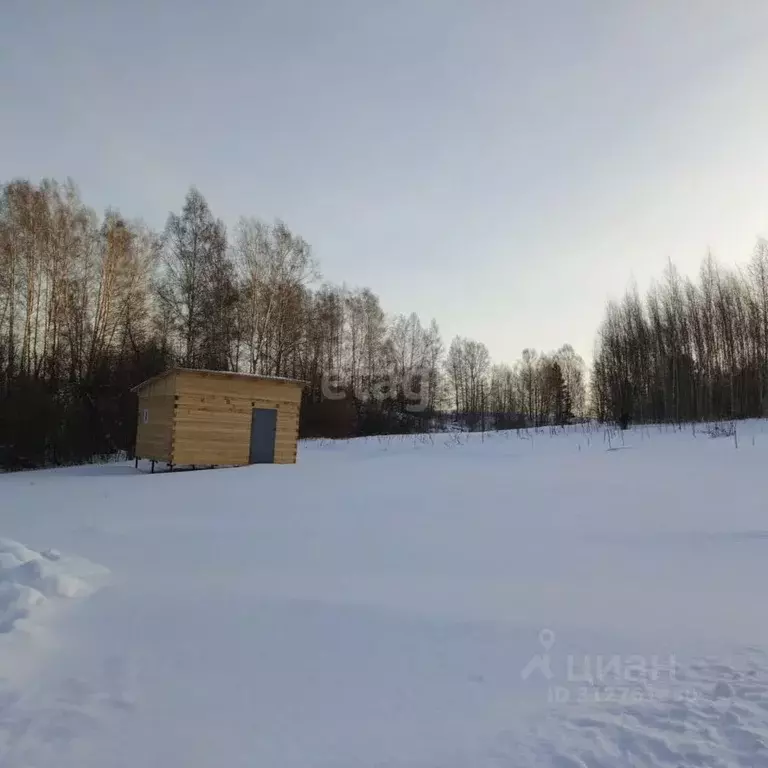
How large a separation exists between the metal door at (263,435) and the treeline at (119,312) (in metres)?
8.91

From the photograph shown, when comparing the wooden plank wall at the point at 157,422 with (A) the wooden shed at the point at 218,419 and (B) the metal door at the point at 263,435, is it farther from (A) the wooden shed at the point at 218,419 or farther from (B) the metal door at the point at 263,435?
(B) the metal door at the point at 263,435

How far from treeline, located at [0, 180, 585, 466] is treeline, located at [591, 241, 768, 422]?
1621cm

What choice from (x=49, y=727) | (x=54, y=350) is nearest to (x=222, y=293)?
(x=54, y=350)

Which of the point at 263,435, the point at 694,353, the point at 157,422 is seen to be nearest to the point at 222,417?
the point at 263,435

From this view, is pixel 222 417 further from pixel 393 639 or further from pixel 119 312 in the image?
pixel 393 639

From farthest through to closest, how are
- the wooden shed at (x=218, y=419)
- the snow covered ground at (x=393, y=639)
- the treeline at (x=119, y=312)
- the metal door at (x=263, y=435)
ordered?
the treeline at (x=119, y=312)
the metal door at (x=263, y=435)
the wooden shed at (x=218, y=419)
the snow covered ground at (x=393, y=639)

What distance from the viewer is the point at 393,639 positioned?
3.06 metres

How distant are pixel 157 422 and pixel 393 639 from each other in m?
13.4

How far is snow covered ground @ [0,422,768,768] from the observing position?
6.98 ft

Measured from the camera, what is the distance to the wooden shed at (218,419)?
13.6 metres

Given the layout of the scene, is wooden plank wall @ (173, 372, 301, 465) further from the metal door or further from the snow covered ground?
the snow covered ground

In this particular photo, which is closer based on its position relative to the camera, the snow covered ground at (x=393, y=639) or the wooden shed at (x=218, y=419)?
the snow covered ground at (x=393, y=639)

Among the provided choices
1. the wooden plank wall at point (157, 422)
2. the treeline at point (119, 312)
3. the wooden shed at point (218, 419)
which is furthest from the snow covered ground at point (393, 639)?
the treeline at point (119, 312)

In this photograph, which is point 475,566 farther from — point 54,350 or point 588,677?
point 54,350
